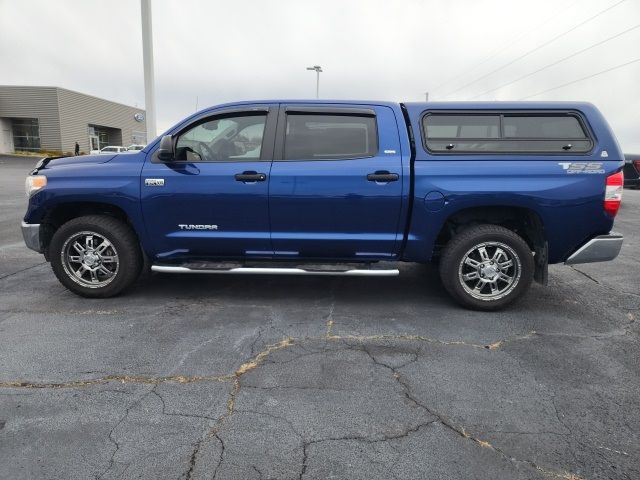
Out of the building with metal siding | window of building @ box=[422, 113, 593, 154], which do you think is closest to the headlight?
window of building @ box=[422, 113, 593, 154]

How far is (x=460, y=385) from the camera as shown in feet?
9.82

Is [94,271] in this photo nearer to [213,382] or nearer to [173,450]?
[213,382]

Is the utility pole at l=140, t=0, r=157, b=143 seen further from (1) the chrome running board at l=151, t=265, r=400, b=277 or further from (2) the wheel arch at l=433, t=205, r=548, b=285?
(2) the wheel arch at l=433, t=205, r=548, b=285

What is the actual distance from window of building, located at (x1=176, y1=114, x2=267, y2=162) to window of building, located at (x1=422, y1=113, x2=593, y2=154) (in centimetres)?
166

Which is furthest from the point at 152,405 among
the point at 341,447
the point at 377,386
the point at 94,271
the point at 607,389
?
the point at 607,389

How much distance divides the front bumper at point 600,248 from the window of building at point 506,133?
0.84m

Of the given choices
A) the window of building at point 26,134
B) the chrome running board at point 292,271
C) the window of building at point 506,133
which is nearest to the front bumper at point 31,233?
the chrome running board at point 292,271

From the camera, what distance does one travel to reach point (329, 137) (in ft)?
14.3

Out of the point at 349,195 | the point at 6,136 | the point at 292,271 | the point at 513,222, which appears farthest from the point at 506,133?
the point at 6,136

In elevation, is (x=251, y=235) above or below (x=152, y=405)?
above

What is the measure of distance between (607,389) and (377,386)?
1.53 m

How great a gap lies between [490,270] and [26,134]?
50.5 m

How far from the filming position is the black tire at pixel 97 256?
4.41m

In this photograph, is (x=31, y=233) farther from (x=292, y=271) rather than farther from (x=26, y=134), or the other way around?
(x=26, y=134)
